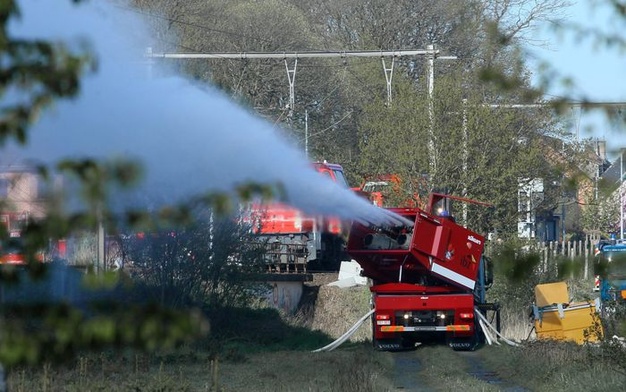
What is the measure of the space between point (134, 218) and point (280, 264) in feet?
82.0

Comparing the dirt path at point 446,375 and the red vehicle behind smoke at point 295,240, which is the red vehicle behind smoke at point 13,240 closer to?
the dirt path at point 446,375

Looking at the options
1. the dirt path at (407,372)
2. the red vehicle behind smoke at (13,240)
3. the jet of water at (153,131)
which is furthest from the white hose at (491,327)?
the red vehicle behind smoke at (13,240)

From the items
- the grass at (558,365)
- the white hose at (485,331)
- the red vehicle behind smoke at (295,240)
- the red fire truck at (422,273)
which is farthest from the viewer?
the red vehicle behind smoke at (295,240)

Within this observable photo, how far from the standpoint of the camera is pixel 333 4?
170 ft

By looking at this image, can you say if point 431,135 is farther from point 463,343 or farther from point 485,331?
point 463,343

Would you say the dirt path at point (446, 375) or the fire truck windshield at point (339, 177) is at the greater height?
the fire truck windshield at point (339, 177)

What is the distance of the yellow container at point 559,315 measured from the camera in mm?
19156

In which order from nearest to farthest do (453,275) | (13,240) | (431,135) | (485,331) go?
1. (13,240)
2. (453,275)
3. (485,331)
4. (431,135)

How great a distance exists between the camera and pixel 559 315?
63.1ft

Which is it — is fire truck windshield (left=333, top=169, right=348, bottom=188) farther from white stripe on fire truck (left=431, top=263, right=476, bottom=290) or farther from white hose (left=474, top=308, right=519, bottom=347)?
white stripe on fire truck (left=431, top=263, right=476, bottom=290)

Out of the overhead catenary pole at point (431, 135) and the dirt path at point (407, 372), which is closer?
the dirt path at point (407, 372)

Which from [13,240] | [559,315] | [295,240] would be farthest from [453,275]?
[13,240]

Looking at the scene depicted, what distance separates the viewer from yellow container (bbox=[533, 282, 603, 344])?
754 inches

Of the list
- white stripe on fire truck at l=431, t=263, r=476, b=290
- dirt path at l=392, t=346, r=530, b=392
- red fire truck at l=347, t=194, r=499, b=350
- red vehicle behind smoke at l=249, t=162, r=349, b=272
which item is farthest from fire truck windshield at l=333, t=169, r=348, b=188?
white stripe on fire truck at l=431, t=263, r=476, b=290
